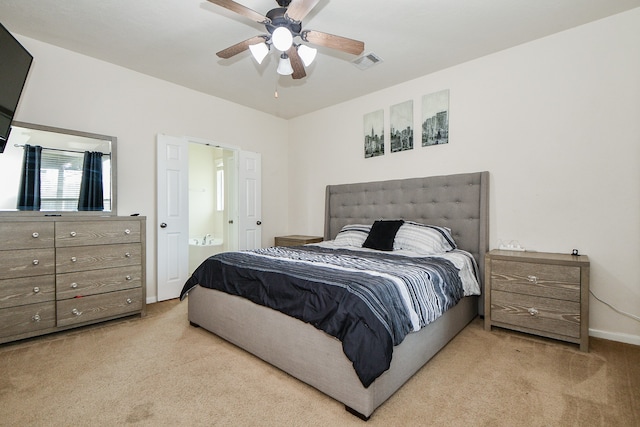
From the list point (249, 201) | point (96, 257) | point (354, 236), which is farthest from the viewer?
point (249, 201)

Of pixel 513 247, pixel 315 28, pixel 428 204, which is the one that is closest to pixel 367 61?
pixel 315 28

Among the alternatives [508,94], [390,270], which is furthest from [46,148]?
[508,94]

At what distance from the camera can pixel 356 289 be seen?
67.6 inches

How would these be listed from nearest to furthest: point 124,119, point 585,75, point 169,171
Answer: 1. point 585,75
2. point 124,119
3. point 169,171

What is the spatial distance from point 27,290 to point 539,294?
13.8ft

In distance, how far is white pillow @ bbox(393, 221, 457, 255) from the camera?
3006mm

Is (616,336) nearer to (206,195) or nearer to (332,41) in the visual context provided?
(332,41)

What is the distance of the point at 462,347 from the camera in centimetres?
242

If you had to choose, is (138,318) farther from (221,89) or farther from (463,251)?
(463,251)

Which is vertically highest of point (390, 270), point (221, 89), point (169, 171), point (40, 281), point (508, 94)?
point (221, 89)

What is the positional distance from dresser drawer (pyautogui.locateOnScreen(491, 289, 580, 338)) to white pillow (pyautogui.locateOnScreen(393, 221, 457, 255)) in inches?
23.7

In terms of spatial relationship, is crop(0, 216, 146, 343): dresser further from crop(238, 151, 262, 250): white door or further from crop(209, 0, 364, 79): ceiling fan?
crop(209, 0, 364, 79): ceiling fan

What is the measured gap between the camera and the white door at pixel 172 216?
3697 millimetres

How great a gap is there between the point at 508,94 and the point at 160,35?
3390 millimetres
